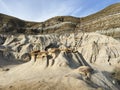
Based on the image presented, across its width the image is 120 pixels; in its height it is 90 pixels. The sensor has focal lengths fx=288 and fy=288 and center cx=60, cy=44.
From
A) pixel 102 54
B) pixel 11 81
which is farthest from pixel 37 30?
pixel 11 81

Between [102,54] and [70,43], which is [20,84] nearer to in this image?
[102,54]

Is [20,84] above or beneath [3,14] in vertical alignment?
beneath

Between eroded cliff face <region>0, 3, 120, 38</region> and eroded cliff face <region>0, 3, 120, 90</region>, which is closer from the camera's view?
eroded cliff face <region>0, 3, 120, 90</region>

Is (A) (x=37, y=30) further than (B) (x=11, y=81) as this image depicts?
Yes

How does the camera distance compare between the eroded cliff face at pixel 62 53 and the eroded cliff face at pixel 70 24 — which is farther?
the eroded cliff face at pixel 70 24

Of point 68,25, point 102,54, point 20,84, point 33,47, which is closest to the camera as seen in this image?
point 20,84

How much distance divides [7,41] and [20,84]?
50.3 m

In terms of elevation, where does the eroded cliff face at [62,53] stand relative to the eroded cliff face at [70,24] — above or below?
below

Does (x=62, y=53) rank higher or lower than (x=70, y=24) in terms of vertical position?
lower

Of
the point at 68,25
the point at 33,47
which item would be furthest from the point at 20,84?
the point at 68,25

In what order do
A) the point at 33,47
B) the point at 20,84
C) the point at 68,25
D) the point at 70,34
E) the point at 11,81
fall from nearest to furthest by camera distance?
the point at 20,84 < the point at 11,81 < the point at 33,47 < the point at 70,34 < the point at 68,25

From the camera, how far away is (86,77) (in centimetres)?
2658

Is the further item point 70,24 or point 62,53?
point 70,24

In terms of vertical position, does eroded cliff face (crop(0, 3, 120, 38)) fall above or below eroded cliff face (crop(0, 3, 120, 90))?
above
